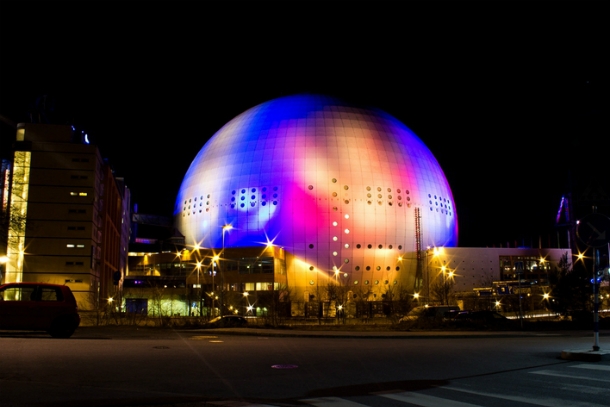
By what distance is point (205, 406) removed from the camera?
9203 millimetres

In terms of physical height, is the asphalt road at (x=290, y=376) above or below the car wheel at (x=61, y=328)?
below

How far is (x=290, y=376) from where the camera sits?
12.6 meters

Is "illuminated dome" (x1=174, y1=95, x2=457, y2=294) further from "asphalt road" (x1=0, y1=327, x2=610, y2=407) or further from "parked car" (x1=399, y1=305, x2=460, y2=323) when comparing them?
"asphalt road" (x1=0, y1=327, x2=610, y2=407)

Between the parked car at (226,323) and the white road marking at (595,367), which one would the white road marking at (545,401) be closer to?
the white road marking at (595,367)

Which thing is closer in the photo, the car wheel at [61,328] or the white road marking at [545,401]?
the white road marking at [545,401]

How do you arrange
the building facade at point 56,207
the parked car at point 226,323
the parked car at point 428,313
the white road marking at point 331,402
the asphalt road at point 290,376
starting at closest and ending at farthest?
the white road marking at point 331,402
the asphalt road at point 290,376
the parked car at point 226,323
the parked car at point 428,313
the building facade at point 56,207

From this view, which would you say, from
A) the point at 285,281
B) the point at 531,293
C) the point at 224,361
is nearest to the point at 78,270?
the point at 285,281

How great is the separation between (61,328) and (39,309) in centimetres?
105

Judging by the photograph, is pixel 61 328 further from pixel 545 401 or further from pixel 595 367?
pixel 545 401

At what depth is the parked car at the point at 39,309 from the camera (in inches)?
863

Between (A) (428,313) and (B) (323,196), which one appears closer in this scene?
(A) (428,313)

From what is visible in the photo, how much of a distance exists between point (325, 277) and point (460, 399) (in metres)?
66.3

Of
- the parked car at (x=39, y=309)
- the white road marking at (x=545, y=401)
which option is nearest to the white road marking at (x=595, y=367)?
the white road marking at (x=545, y=401)

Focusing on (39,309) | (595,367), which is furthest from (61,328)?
(595,367)
